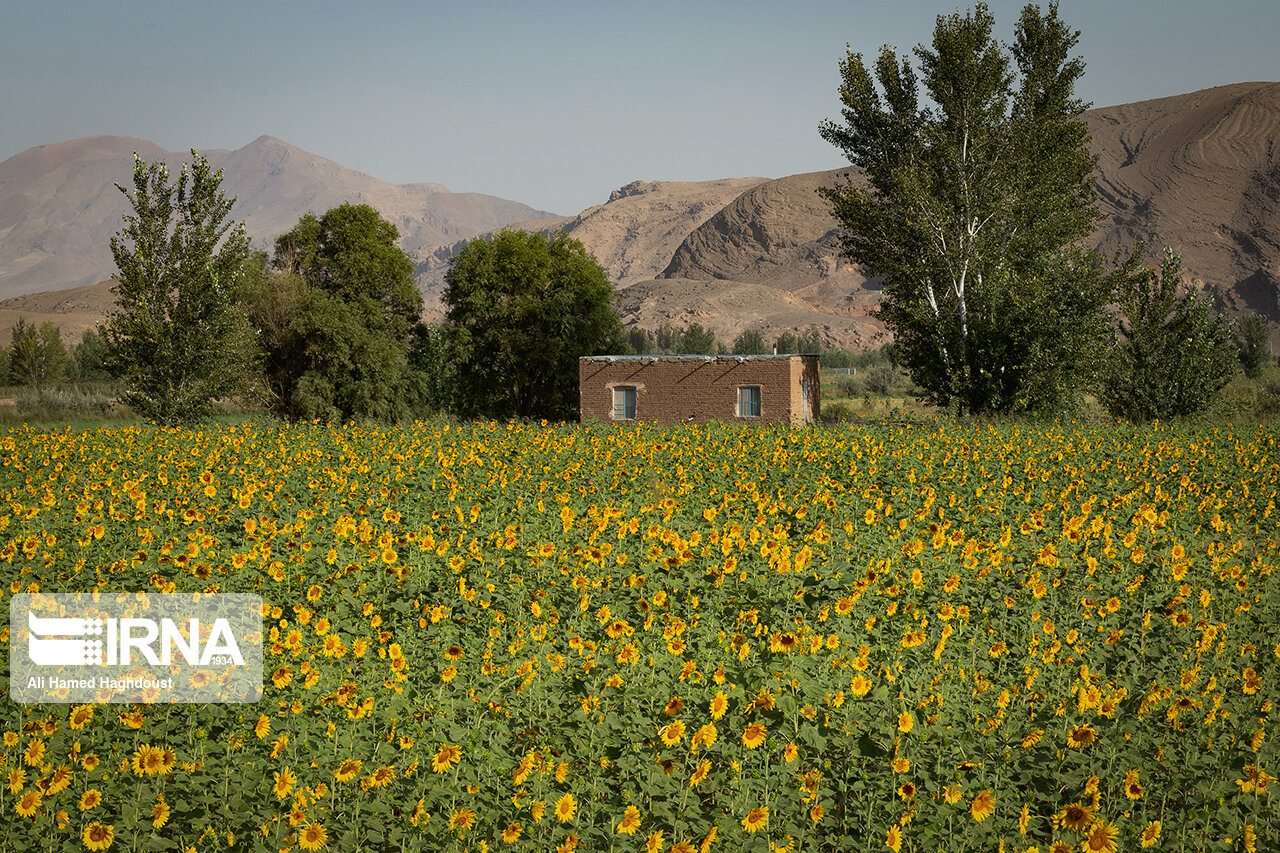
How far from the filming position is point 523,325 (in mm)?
42219

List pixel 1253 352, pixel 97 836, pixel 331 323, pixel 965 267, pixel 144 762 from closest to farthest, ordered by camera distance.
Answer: pixel 97 836, pixel 144 762, pixel 965 267, pixel 331 323, pixel 1253 352

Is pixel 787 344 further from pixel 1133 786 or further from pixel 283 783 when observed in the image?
pixel 283 783

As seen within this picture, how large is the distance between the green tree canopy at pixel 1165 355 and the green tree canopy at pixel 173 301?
2586cm

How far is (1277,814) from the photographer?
4293 mm

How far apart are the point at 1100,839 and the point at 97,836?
162 inches

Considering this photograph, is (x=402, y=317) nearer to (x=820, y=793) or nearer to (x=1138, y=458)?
(x=1138, y=458)

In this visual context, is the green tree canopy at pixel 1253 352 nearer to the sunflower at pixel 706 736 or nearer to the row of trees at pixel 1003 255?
the row of trees at pixel 1003 255

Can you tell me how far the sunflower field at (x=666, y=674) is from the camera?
407cm

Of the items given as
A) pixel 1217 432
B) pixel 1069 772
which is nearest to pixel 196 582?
pixel 1069 772

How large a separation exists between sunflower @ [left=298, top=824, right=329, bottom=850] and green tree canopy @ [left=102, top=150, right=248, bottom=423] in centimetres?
2253

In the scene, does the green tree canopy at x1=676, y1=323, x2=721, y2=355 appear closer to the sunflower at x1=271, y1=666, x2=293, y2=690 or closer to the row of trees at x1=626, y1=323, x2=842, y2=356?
the row of trees at x1=626, y1=323, x2=842, y2=356

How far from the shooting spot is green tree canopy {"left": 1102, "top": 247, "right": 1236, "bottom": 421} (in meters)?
26.5

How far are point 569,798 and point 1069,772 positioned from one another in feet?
8.56

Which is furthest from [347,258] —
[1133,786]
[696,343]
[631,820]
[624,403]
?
[696,343]
